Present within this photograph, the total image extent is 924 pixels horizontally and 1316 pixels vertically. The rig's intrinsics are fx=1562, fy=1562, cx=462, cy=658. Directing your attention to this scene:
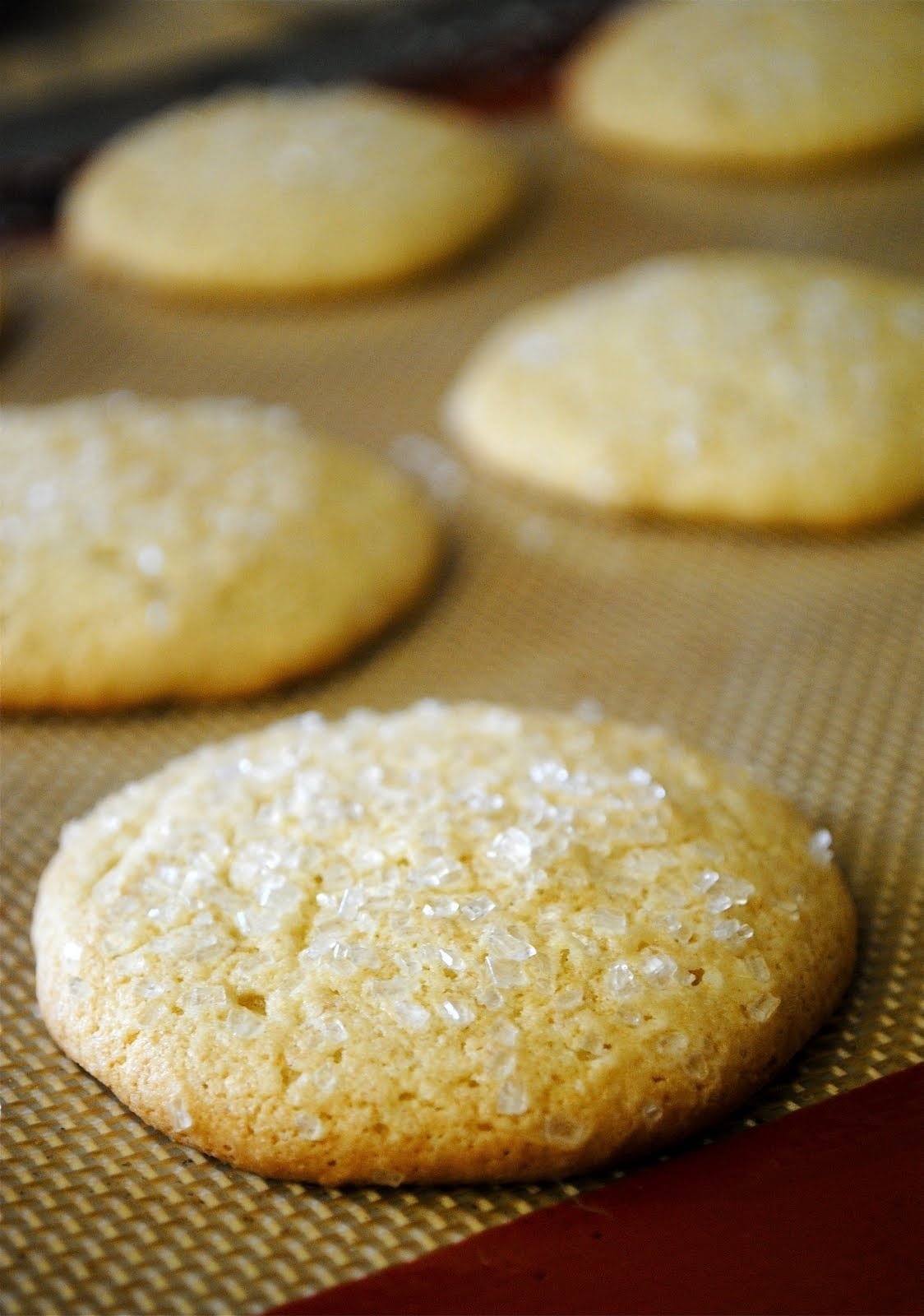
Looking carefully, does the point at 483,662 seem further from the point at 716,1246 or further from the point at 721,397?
the point at 716,1246

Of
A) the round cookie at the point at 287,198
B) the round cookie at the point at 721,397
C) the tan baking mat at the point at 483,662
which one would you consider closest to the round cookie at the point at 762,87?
the tan baking mat at the point at 483,662

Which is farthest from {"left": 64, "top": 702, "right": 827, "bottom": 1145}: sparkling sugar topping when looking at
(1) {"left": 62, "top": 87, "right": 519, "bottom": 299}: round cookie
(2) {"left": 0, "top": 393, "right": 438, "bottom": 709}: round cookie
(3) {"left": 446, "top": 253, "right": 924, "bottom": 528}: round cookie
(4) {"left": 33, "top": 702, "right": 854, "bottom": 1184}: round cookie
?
(1) {"left": 62, "top": 87, "right": 519, "bottom": 299}: round cookie

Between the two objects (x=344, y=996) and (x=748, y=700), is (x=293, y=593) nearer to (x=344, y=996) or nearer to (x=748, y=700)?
(x=748, y=700)

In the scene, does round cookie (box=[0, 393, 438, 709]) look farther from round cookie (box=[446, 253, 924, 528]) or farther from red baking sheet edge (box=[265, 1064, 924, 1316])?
red baking sheet edge (box=[265, 1064, 924, 1316])

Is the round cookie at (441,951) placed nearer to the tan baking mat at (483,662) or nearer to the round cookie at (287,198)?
Result: the tan baking mat at (483,662)

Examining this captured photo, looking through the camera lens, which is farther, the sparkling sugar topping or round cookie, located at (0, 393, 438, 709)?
round cookie, located at (0, 393, 438, 709)

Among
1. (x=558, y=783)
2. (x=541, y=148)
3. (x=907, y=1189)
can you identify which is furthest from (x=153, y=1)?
(x=907, y=1189)

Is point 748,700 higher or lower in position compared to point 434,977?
lower

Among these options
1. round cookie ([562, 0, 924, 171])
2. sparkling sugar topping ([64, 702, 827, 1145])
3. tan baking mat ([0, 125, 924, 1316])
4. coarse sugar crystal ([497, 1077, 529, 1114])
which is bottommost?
tan baking mat ([0, 125, 924, 1316])
